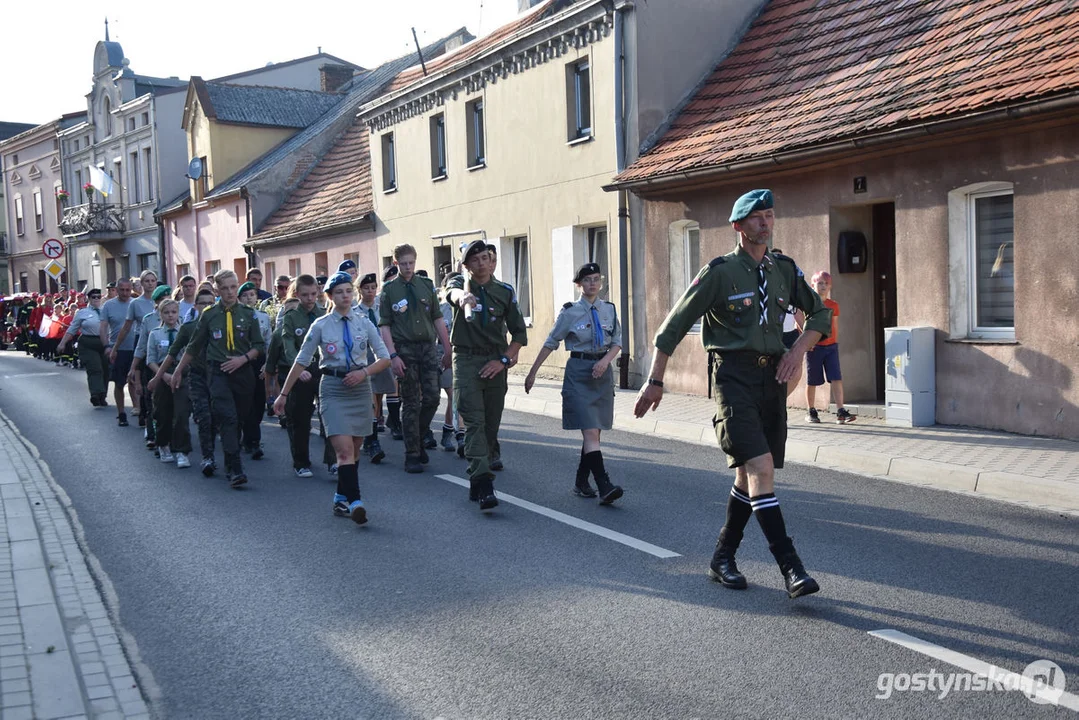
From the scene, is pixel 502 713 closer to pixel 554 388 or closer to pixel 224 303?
pixel 224 303

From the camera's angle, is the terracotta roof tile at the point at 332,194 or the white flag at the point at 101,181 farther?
the white flag at the point at 101,181

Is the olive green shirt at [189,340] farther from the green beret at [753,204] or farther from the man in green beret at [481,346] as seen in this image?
the green beret at [753,204]

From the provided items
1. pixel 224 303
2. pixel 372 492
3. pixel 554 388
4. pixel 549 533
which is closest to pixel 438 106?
pixel 554 388

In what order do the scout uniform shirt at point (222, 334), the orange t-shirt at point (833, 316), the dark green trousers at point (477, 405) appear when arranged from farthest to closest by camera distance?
1. the orange t-shirt at point (833, 316)
2. the scout uniform shirt at point (222, 334)
3. the dark green trousers at point (477, 405)

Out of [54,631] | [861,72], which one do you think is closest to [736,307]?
[54,631]

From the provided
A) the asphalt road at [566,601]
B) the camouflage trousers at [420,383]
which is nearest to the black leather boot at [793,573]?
the asphalt road at [566,601]

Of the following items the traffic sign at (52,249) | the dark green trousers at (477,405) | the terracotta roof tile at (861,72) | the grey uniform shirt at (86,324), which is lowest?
the dark green trousers at (477,405)

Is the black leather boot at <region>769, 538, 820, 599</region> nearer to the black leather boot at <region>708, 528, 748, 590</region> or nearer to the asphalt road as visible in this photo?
the asphalt road

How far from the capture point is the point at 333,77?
40188mm

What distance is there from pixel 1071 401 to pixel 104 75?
45039 millimetres

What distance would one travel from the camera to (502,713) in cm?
426

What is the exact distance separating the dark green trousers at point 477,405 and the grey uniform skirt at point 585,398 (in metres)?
0.52

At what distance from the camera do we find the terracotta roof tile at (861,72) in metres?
11.4

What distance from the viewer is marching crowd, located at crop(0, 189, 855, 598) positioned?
5.67m
